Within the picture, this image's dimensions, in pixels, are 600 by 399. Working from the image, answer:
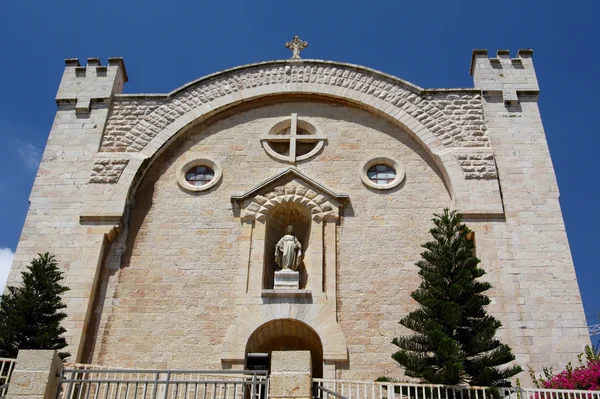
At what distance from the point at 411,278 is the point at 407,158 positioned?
3.04 m

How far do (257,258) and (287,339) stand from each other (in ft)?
5.57

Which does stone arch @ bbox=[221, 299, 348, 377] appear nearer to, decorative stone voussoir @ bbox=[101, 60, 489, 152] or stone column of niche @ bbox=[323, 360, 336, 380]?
stone column of niche @ bbox=[323, 360, 336, 380]

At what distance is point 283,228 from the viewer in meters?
14.8

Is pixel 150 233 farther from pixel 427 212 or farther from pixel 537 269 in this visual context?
pixel 537 269

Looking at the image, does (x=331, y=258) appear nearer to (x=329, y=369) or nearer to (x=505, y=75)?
(x=329, y=369)

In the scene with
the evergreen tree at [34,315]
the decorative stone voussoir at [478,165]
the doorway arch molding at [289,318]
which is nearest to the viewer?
the evergreen tree at [34,315]

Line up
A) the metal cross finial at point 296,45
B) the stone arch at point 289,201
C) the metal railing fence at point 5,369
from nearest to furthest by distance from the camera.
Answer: the metal railing fence at point 5,369, the stone arch at point 289,201, the metal cross finial at point 296,45

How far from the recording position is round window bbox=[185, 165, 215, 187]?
15.2 metres

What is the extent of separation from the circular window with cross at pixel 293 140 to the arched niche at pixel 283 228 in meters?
1.17

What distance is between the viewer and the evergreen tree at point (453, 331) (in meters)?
10.4

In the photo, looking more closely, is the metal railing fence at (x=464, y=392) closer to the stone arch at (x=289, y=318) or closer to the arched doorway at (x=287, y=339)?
the stone arch at (x=289, y=318)

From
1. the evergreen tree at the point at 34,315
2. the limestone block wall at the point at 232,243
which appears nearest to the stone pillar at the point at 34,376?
the evergreen tree at the point at 34,315

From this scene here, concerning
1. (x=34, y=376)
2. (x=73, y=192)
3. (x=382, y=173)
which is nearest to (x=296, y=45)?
(x=382, y=173)

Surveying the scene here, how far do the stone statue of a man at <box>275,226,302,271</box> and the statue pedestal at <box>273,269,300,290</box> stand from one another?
20cm
